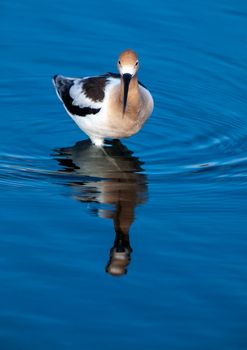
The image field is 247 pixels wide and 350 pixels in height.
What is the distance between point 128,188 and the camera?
8.60 m

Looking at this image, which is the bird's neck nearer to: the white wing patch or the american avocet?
the american avocet

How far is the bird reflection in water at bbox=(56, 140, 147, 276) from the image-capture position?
735 centimetres

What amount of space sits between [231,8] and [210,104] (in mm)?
2710

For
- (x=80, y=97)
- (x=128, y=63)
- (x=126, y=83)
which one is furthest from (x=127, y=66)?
(x=80, y=97)

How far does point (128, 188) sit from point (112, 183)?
0.60 ft

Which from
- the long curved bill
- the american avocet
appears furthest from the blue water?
the long curved bill

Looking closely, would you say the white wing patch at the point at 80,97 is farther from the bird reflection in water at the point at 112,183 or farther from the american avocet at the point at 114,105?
the bird reflection in water at the point at 112,183

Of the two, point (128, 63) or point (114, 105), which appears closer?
point (128, 63)

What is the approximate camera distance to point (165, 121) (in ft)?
33.9

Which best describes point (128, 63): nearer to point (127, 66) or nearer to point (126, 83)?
point (127, 66)

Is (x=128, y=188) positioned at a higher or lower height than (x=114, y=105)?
lower

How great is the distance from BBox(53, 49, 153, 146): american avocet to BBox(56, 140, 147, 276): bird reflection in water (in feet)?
0.75

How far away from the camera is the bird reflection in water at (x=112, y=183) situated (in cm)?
735

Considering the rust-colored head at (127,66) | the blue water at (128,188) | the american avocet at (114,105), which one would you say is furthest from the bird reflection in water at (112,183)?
the rust-colored head at (127,66)
